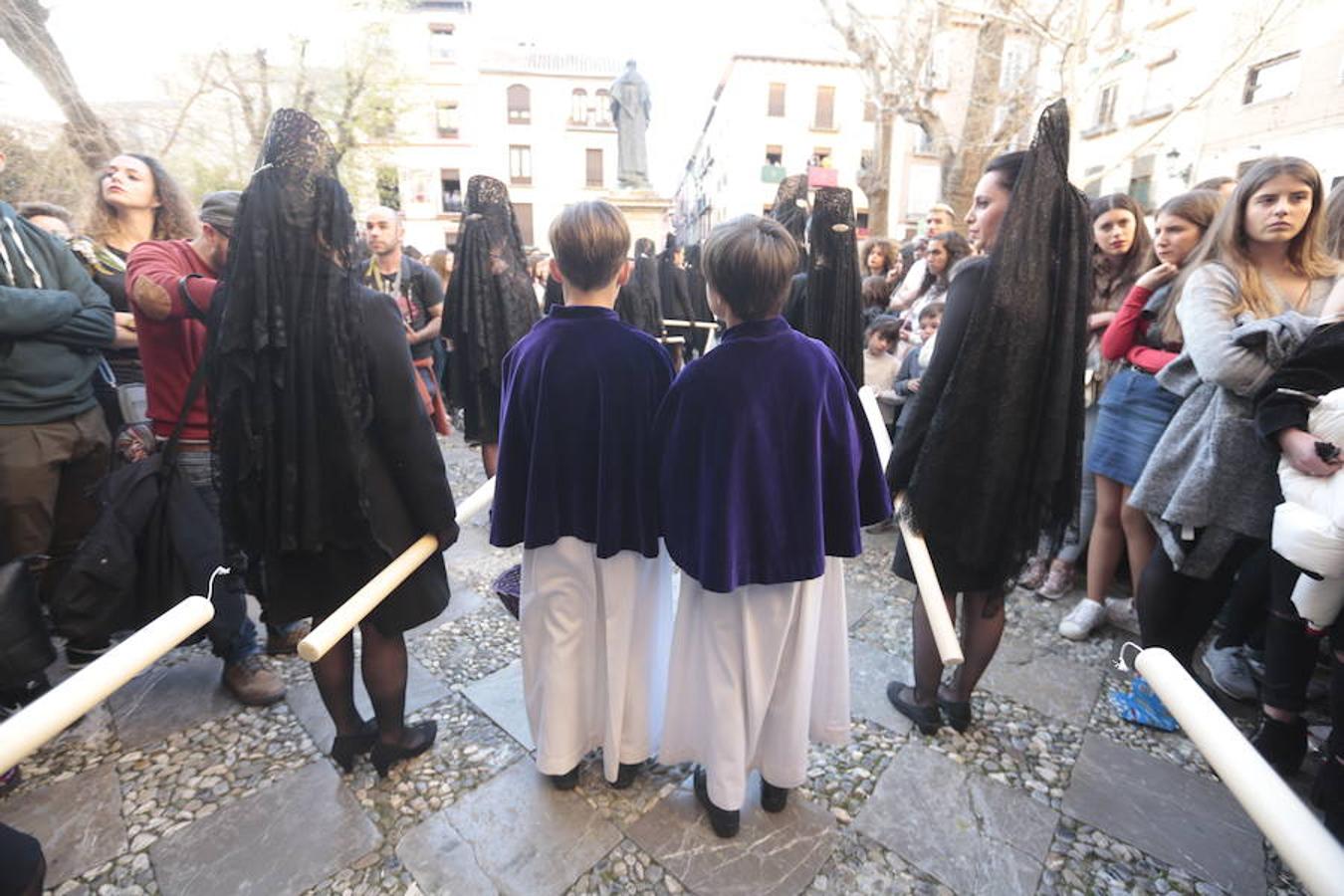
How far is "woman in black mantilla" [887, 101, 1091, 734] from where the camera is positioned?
5.95 ft

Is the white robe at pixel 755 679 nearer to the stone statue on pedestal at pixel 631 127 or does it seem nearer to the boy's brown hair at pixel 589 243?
the boy's brown hair at pixel 589 243

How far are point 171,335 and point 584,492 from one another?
1.62 m

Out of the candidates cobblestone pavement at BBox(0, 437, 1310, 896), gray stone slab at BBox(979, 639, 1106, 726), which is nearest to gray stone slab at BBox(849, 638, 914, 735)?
cobblestone pavement at BBox(0, 437, 1310, 896)

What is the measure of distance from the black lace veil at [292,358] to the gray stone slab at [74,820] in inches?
40.0

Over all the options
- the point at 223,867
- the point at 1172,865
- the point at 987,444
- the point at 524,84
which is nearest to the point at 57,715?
the point at 223,867

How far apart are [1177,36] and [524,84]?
2588 cm

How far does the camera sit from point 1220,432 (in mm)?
2232

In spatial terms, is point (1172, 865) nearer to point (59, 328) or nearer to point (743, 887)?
point (743, 887)

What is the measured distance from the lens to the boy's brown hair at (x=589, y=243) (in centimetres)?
167

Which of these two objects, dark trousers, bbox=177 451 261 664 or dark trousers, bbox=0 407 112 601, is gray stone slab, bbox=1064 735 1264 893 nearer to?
dark trousers, bbox=177 451 261 664

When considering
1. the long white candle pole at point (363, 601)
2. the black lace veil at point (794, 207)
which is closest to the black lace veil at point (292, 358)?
the long white candle pole at point (363, 601)

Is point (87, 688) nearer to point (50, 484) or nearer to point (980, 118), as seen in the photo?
point (50, 484)

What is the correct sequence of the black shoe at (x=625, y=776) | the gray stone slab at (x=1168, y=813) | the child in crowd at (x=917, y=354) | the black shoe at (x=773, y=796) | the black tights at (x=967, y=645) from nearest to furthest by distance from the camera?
the gray stone slab at (x=1168, y=813) → the black shoe at (x=773, y=796) → the black shoe at (x=625, y=776) → the black tights at (x=967, y=645) → the child in crowd at (x=917, y=354)

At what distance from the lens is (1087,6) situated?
7.93 m
